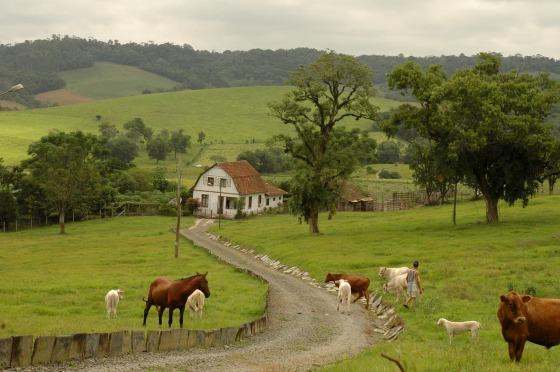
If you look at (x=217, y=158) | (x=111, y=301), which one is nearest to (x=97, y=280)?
(x=111, y=301)

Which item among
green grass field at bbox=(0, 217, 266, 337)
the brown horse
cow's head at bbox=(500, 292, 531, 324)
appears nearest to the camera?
cow's head at bbox=(500, 292, 531, 324)

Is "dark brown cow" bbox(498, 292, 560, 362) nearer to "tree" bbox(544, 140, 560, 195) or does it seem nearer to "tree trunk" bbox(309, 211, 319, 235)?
"tree" bbox(544, 140, 560, 195)

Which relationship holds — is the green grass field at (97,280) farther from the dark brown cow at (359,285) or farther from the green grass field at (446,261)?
the green grass field at (446,261)

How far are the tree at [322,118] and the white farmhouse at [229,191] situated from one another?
133ft

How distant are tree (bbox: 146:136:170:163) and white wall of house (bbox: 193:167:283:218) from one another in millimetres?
49718

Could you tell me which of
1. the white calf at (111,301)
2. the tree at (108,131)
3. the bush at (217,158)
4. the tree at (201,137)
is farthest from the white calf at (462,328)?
the tree at (201,137)

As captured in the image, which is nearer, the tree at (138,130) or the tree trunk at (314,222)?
the tree trunk at (314,222)

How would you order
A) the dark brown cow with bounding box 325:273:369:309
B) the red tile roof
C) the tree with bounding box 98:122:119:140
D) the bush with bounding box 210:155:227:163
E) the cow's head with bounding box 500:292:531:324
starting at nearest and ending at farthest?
the cow's head with bounding box 500:292:531:324
the dark brown cow with bounding box 325:273:369:309
the red tile roof
the bush with bounding box 210:155:227:163
the tree with bounding box 98:122:119:140

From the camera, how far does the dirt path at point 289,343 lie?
19.2 m

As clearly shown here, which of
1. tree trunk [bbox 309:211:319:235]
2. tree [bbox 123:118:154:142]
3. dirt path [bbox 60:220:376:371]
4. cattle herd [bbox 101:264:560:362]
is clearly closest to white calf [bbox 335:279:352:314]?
cattle herd [bbox 101:264:560:362]

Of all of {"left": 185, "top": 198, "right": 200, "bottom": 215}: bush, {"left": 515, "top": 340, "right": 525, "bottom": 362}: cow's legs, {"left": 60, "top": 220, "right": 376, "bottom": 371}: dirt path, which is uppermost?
{"left": 515, "top": 340, "right": 525, "bottom": 362}: cow's legs

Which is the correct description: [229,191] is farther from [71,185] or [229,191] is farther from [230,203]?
[71,185]

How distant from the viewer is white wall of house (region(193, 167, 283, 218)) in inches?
4045

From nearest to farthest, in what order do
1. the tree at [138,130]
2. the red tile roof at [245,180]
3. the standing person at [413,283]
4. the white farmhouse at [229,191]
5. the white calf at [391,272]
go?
the standing person at [413,283] < the white calf at [391,272] < the white farmhouse at [229,191] < the red tile roof at [245,180] < the tree at [138,130]
